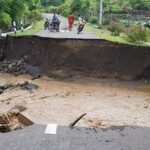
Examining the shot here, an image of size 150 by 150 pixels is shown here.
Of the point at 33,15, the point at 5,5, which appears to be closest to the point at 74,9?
the point at 33,15

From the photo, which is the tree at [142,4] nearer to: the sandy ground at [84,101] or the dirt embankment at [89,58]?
the dirt embankment at [89,58]

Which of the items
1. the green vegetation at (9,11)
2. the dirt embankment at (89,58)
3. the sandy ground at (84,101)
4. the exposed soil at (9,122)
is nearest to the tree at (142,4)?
the green vegetation at (9,11)

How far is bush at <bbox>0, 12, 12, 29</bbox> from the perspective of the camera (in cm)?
4031

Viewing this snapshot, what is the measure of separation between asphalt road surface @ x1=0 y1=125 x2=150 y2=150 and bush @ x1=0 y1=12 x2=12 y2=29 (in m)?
24.0

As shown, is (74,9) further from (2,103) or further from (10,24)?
(2,103)

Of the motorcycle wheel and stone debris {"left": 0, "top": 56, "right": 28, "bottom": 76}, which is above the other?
the motorcycle wheel

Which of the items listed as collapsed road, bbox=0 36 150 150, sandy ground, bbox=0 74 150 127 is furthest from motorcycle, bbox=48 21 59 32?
sandy ground, bbox=0 74 150 127

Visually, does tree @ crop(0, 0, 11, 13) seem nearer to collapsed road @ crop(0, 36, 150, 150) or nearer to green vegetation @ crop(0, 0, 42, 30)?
green vegetation @ crop(0, 0, 42, 30)

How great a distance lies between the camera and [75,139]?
52.4ft

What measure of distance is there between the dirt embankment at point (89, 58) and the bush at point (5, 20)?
6.54 meters

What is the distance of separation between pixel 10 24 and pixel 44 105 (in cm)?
2298

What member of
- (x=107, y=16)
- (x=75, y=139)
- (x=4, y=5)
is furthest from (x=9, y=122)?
(x=107, y=16)

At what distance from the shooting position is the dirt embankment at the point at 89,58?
30781 millimetres

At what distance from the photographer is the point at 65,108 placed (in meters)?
22.7
